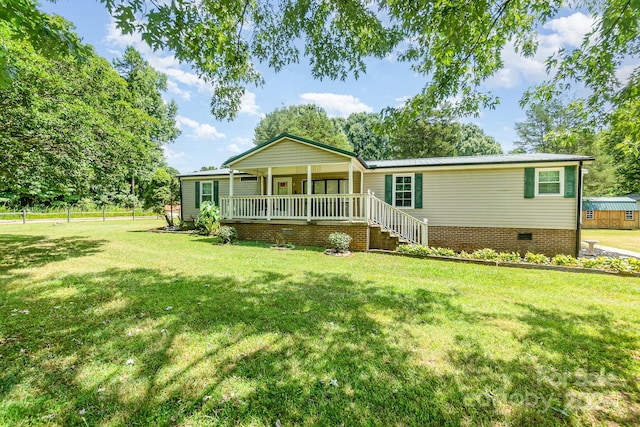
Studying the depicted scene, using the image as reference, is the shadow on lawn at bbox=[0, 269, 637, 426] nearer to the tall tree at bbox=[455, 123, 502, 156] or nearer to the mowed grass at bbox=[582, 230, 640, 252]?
the mowed grass at bbox=[582, 230, 640, 252]

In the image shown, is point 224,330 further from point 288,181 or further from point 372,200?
point 288,181

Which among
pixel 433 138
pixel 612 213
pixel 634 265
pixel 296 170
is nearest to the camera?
pixel 634 265

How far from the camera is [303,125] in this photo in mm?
35156

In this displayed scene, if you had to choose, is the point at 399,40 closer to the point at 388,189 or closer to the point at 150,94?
the point at 388,189

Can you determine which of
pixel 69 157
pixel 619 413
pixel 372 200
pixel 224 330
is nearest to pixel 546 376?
pixel 619 413

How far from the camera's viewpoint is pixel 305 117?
116 ft

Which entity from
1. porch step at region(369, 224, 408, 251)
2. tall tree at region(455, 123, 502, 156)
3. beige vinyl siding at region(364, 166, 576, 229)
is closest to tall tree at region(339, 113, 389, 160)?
tall tree at region(455, 123, 502, 156)

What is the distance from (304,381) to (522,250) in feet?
35.7

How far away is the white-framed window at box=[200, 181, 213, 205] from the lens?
1564 cm

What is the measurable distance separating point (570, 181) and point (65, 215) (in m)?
32.8

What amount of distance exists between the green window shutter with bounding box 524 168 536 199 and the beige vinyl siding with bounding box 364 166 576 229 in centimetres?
15

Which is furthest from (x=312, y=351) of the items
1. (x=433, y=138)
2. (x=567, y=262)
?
(x=433, y=138)

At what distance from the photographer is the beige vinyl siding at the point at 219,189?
48.8 ft

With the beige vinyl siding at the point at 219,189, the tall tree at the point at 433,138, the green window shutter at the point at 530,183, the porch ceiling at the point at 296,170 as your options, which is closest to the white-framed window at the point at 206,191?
the beige vinyl siding at the point at 219,189
